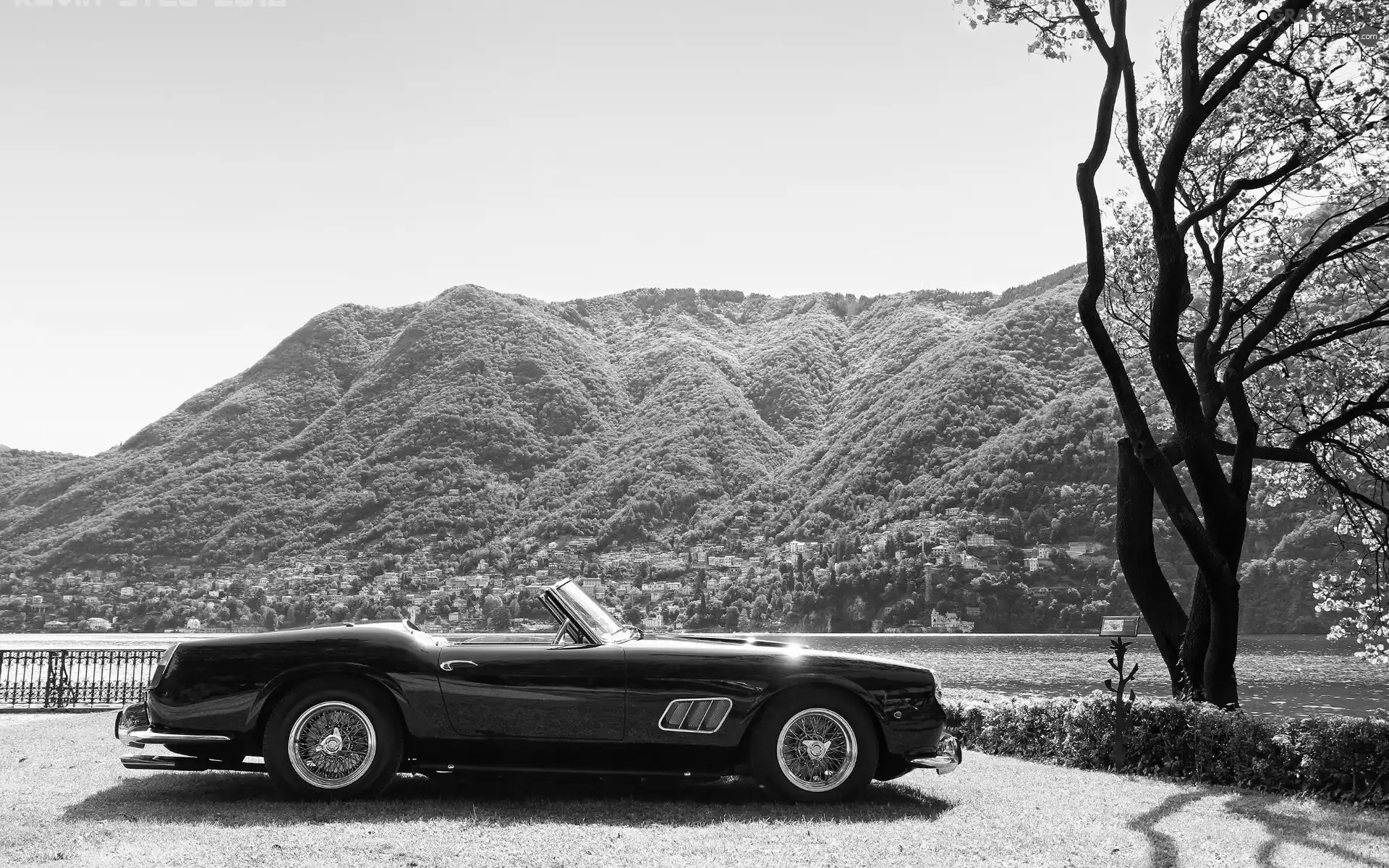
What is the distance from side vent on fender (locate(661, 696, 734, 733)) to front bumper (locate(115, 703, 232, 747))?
293 centimetres

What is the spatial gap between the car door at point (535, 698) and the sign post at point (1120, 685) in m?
5.50

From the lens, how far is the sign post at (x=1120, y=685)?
426 inches

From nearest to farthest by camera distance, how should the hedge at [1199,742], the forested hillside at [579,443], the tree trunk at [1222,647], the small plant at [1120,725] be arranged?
the hedge at [1199,742]
the small plant at [1120,725]
the tree trunk at [1222,647]
the forested hillside at [579,443]

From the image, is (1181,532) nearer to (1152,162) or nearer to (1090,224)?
(1090,224)

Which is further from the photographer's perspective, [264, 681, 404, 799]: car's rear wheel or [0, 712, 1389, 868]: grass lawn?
[264, 681, 404, 799]: car's rear wheel

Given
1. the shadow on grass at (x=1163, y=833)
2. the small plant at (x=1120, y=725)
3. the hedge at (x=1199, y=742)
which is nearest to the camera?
the shadow on grass at (x=1163, y=833)

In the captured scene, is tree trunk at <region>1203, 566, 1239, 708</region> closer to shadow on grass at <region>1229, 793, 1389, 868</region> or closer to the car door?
shadow on grass at <region>1229, 793, 1389, 868</region>

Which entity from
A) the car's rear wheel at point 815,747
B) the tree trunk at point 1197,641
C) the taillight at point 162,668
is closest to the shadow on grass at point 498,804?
the car's rear wheel at point 815,747

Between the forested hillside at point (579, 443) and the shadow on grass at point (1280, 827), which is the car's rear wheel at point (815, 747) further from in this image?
the forested hillside at point (579, 443)

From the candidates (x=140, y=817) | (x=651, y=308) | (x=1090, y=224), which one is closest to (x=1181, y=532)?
(x=1090, y=224)

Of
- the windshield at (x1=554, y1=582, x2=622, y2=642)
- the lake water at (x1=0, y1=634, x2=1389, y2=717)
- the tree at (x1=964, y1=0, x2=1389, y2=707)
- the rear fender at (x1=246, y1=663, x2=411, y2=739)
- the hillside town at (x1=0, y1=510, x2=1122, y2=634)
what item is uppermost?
the tree at (x1=964, y1=0, x2=1389, y2=707)

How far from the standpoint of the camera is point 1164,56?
16062 millimetres

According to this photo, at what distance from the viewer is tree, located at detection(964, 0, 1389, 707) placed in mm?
12234

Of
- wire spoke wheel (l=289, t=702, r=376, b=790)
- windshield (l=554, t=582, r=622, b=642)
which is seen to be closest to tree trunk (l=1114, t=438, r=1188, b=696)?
windshield (l=554, t=582, r=622, b=642)
